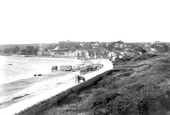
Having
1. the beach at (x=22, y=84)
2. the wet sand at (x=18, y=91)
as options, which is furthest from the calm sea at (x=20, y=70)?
the wet sand at (x=18, y=91)

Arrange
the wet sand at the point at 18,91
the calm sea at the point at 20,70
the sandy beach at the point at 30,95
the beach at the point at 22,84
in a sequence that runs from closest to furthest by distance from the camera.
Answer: the sandy beach at the point at 30,95, the wet sand at the point at 18,91, the beach at the point at 22,84, the calm sea at the point at 20,70

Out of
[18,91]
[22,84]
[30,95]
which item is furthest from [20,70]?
[30,95]

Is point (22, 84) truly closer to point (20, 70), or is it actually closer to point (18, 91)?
point (18, 91)

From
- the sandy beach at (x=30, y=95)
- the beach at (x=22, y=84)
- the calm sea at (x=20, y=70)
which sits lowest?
the calm sea at (x=20, y=70)

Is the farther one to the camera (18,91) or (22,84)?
(22,84)

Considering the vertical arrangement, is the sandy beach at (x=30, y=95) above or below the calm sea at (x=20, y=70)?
above

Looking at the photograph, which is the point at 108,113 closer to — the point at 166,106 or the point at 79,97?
the point at 166,106

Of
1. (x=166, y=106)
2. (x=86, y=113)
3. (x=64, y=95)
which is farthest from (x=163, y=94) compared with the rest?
(x=64, y=95)

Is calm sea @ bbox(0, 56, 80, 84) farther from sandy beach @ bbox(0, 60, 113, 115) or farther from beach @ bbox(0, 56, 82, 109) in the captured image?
sandy beach @ bbox(0, 60, 113, 115)

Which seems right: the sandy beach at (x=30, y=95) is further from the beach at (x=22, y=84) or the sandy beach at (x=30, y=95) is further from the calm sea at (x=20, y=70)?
the calm sea at (x=20, y=70)

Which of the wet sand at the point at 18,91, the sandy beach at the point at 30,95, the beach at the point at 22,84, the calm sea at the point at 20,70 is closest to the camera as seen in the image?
the sandy beach at the point at 30,95

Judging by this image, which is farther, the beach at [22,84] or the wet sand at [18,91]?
the beach at [22,84]
